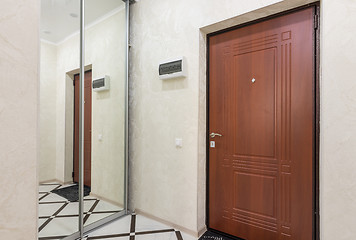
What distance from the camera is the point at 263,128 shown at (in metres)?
1.88

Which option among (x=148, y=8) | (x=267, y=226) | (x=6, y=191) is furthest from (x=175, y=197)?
(x=148, y=8)

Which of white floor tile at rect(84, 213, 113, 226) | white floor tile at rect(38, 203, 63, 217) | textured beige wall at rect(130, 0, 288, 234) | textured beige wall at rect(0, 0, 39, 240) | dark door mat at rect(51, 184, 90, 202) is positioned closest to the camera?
textured beige wall at rect(0, 0, 39, 240)

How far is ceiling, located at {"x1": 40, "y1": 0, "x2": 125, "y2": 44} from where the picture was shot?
1846 millimetres

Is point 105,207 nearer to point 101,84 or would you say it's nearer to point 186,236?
point 186,236

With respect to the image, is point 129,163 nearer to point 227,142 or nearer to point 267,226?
point 227,142

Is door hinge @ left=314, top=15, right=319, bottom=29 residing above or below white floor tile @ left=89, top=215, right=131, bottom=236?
above

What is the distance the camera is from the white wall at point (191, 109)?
142 centimetres

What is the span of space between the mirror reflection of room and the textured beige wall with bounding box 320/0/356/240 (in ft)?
A: 7.15

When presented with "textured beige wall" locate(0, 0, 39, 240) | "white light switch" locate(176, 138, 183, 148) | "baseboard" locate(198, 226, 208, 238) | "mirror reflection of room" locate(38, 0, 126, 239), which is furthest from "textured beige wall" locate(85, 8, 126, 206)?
"textured beige wall" locate(0, 0, 39, 240)

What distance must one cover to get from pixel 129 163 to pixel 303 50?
2366 millimetres

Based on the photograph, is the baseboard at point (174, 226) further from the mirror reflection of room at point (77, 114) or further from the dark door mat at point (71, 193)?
the dark door mat at point (71, 193)

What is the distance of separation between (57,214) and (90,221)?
1.34 feet

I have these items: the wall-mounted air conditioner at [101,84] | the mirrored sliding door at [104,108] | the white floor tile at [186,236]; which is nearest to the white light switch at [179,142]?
the mirrored sliding door at [104,108]

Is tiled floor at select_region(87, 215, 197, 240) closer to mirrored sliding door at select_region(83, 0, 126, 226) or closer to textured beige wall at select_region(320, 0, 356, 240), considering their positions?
mirrored sliding door at select_region(83, 0, 126, 226)
